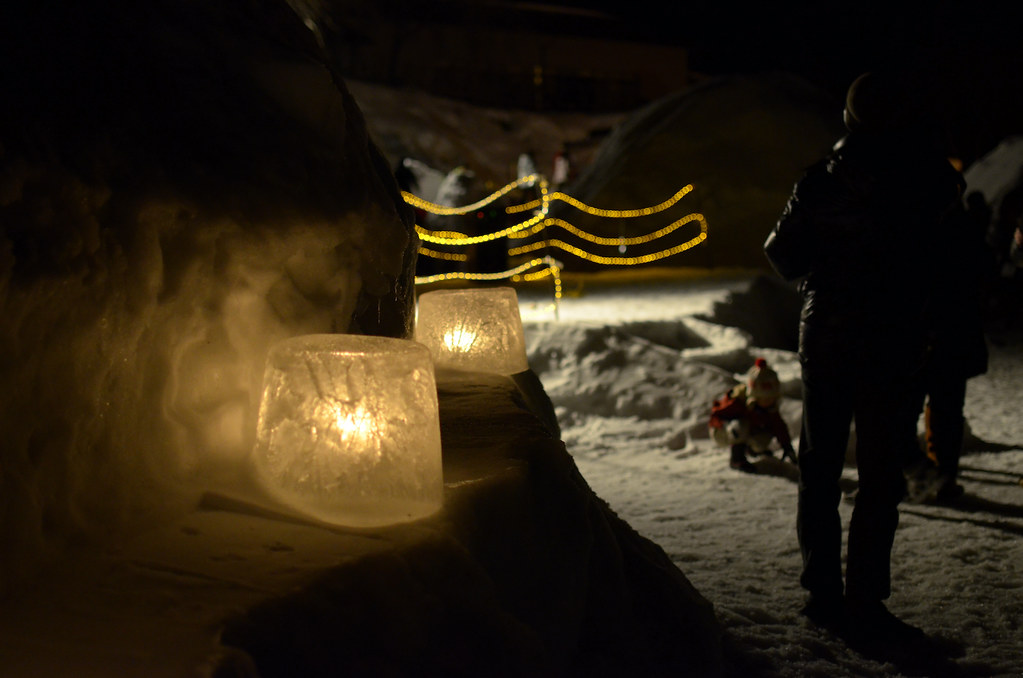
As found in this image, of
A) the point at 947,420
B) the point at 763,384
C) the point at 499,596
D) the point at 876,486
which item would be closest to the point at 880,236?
the point at 876,486

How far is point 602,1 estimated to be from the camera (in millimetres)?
22766

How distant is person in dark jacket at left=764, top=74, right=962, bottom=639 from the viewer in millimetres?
2850

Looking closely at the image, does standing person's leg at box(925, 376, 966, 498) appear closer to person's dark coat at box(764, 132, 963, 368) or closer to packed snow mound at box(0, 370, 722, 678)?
person's dark coat at box(764, 132, 963, 368)

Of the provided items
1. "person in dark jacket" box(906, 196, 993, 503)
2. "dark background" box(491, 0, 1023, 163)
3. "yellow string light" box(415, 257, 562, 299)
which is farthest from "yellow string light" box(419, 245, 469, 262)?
"dark background" box(491, 0, 1023, 163)

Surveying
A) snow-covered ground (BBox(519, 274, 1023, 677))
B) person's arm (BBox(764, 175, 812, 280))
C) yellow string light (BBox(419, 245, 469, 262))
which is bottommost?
snow-covered ground (BBox(519, 274, 1023, 677))

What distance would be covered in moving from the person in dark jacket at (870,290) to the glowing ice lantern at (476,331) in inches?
48.3

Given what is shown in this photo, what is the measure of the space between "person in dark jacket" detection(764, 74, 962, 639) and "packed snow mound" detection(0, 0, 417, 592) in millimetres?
1510

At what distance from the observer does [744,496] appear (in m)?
4.80

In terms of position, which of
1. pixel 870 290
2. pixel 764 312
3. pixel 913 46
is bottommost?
pixel 870 290

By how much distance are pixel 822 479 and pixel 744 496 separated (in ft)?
6.05

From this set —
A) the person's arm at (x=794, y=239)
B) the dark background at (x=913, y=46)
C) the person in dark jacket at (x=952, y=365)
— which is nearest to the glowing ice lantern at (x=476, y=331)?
the person's arm at (x=794, y=239)

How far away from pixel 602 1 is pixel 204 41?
22.3 meters

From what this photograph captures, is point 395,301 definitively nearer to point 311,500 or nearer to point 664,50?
point 311,500

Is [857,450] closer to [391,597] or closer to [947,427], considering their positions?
[391,597]
